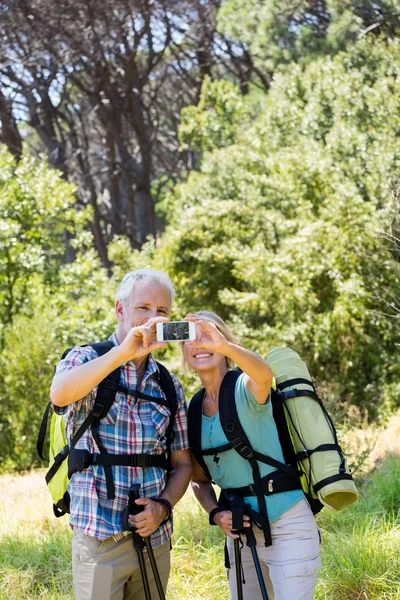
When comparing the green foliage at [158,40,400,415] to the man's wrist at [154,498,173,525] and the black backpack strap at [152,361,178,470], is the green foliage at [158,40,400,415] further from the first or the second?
the man's wrist at [154,498,173,525]

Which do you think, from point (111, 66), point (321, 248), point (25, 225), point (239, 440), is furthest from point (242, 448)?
point (111, 66)

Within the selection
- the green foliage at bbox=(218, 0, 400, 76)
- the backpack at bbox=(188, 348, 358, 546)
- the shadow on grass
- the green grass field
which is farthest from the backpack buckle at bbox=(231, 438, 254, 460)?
the green foliage at bbox=(218, 0, 400, 76)

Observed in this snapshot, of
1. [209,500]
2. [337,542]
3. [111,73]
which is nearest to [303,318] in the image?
[337,542]

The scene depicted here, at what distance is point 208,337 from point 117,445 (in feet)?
1.72

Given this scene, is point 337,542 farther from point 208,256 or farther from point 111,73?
point 111,73

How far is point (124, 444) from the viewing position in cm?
293

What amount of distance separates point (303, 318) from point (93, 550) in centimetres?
895

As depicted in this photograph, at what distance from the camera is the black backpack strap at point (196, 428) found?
3179mm

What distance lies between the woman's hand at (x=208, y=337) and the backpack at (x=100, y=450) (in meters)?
0.31

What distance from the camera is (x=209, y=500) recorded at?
127 inches

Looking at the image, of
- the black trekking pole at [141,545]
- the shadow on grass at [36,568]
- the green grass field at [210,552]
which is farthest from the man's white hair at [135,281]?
the shadow on grass at [36,568]

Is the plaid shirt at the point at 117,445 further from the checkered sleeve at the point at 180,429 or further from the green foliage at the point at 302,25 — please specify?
the green foliage at the point at 302,25

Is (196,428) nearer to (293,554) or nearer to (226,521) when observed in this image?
(226,521)

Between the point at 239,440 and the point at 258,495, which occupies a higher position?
the point at 239,440
